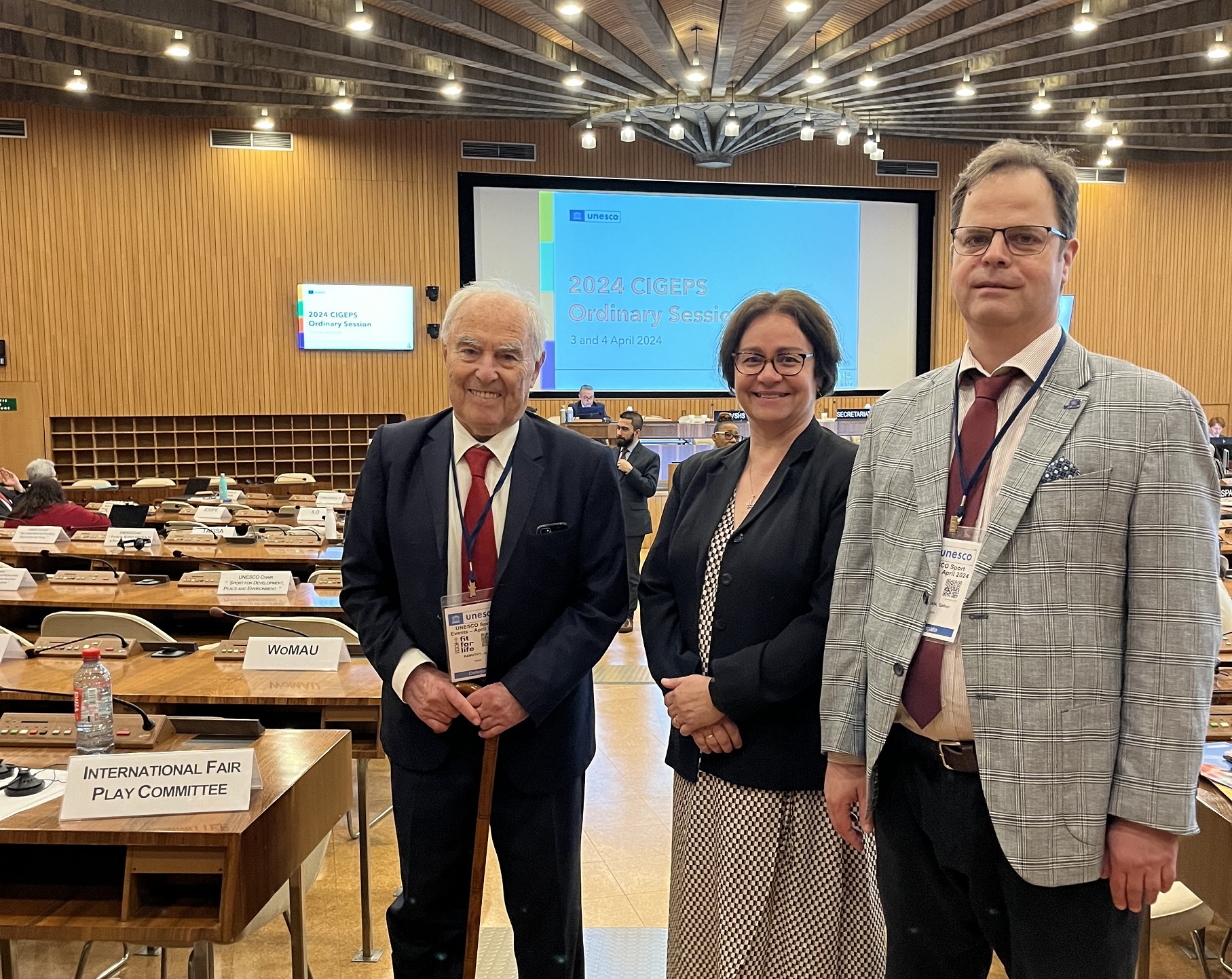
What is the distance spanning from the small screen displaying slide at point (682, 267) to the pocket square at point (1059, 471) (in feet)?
42.6

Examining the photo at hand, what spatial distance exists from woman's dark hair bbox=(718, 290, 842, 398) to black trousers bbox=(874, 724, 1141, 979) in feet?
2.58

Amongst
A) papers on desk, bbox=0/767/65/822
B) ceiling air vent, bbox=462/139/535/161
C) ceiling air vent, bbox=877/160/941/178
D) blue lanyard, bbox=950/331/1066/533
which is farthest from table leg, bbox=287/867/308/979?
ceiling air vent, bbox=877/160/941/178

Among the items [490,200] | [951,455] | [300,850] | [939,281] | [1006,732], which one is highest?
[490,200]

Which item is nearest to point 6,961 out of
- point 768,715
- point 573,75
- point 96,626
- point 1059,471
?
point 96,626

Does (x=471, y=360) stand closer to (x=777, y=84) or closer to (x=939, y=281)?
(x=777, y=84)

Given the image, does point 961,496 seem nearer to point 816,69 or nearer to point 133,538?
point 133,538

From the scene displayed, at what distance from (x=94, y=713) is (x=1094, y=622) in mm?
2065

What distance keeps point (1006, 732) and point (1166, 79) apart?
1266cm

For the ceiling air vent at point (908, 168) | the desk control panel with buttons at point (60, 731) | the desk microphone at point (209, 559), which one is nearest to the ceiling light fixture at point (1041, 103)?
the ceiling air vent at point (908, 168)

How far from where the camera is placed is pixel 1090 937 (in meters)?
1.43

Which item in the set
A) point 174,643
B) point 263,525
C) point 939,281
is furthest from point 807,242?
point 174,643

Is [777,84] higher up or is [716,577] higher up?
[777,84]

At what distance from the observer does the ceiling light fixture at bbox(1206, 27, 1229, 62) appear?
972 cm

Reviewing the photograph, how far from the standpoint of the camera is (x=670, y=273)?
1473 cm
